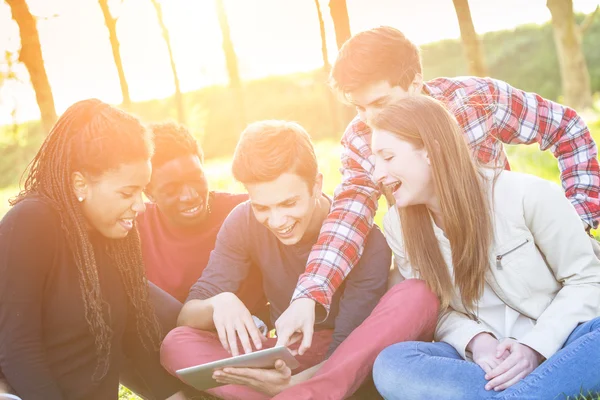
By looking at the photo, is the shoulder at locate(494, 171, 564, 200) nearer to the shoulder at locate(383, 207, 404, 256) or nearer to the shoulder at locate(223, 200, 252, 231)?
the shoulder at locate(383, 207, 404, 256)

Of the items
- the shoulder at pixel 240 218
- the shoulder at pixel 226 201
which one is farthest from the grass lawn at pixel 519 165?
the shoulder at pixel 240 218

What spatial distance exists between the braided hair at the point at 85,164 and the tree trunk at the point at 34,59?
5.08 metres

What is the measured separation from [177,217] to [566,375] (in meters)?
2.27

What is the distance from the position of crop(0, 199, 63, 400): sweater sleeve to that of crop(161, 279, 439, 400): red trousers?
0.59 metres

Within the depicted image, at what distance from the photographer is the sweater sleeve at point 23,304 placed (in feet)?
8.41

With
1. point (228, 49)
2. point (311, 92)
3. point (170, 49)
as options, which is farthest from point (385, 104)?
point (311, 92)

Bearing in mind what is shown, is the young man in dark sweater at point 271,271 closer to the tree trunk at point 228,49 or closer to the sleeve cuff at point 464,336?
the sleeve cuff at point 464,336

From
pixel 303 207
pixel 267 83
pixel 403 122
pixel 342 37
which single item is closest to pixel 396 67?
pixel 403 122

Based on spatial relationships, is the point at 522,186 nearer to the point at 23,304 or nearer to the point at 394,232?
the point at 394,232

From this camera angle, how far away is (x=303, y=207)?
10.1 feet

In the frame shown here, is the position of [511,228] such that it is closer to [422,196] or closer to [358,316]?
[422,196]

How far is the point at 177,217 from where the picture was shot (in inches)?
152

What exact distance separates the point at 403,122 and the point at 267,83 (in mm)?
20162

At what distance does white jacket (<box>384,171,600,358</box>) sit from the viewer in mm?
2623
